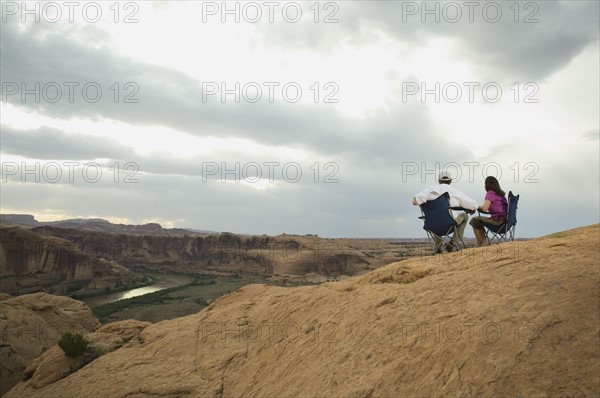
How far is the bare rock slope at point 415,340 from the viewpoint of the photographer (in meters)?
4.10

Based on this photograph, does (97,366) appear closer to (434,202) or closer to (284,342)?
(284,342)

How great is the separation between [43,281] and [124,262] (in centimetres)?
4607

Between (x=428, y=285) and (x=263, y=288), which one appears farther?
(x=263, y=288)

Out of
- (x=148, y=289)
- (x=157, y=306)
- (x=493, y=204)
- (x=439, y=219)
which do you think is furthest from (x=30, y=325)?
(x=148, y=289)

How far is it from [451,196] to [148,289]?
77.3 meters

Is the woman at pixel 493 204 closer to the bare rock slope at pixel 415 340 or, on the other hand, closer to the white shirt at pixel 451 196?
the white shirt at pixel 451 196

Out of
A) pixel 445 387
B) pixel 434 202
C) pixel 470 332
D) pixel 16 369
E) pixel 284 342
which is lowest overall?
pixel 16 369

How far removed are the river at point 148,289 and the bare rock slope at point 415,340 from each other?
190 ft

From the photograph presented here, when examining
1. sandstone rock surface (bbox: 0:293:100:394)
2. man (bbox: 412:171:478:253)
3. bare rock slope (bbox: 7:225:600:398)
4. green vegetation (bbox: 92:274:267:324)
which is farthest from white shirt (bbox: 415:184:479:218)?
green vegetation (bbox: 92:274:267:324)

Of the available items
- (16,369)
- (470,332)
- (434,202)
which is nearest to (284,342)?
(470,332)

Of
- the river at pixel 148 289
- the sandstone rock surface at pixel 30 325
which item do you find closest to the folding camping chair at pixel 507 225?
the sandstone rock surface at pixel 30 325

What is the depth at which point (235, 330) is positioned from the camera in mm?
9547

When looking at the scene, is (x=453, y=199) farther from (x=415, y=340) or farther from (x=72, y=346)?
(x=72, y=346)

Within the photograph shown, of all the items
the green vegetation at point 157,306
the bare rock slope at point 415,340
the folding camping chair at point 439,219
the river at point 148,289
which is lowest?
the river at point 148,289
